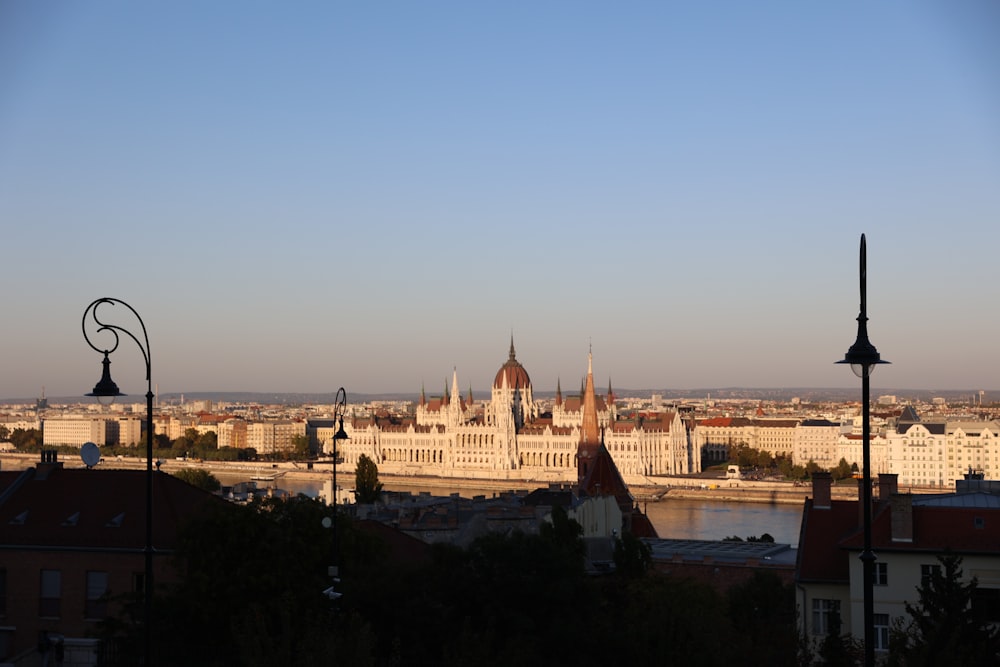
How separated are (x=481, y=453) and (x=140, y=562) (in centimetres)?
6371

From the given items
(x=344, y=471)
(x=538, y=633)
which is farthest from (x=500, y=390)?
(x=538, y=633)

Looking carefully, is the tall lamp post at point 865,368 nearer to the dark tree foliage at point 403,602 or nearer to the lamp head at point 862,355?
the lamp head at point 862,355

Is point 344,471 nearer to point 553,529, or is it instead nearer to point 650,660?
point 553,529

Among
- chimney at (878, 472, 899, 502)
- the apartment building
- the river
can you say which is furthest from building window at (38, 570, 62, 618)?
the river

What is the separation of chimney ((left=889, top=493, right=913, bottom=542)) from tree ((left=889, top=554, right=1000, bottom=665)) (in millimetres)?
2934

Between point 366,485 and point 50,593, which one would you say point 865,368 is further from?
point 366,485

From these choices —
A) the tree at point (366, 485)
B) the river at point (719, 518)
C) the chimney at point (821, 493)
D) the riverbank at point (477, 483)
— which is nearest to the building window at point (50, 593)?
the chimney at point (821, 493)

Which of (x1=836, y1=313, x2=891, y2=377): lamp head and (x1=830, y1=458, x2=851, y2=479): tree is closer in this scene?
(x1=836, y1=313, x2=891, y2=377): lamp head

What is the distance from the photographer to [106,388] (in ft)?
27.4

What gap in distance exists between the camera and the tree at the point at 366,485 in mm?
36603

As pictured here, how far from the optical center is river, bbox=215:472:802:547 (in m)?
41.8

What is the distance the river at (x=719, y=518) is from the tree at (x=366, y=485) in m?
1.70

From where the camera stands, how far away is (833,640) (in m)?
9.54

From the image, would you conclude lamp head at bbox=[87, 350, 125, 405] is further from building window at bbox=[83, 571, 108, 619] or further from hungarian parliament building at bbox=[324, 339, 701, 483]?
hungarian parliament building at bbox=[324, 339, 701, 483]
